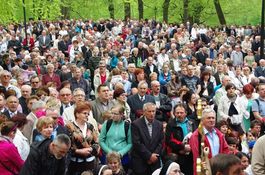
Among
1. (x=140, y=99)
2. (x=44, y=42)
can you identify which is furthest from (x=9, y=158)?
(x=44, y=42)

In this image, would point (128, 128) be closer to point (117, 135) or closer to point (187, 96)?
point (117, 135)

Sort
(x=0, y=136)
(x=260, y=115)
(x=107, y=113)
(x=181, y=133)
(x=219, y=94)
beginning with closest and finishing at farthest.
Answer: (x=0, y=136) < (x=181, y=133) < (x=107, y=113) < (x=260, y=115) < (x=219, y=94)

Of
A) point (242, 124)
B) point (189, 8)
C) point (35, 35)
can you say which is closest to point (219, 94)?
point (242, 124)

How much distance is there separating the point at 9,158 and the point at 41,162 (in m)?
0.56

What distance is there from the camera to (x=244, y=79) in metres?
13.5

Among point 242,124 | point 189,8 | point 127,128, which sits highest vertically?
point 189,8

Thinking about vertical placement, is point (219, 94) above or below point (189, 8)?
below

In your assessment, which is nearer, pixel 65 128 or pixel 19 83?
pixel 65 128

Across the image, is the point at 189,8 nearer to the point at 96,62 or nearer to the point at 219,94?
the point at 96,62

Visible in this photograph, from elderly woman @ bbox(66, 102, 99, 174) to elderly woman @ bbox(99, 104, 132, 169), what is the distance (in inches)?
24.1

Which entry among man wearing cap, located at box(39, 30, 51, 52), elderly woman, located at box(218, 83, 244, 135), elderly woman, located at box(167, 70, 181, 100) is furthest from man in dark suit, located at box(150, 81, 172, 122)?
man wearing cap, located at box(39, 30, 51, 52)

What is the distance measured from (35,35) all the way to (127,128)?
58.3ft

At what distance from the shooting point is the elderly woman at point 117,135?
7.23 m

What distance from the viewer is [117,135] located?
23.9 feet
